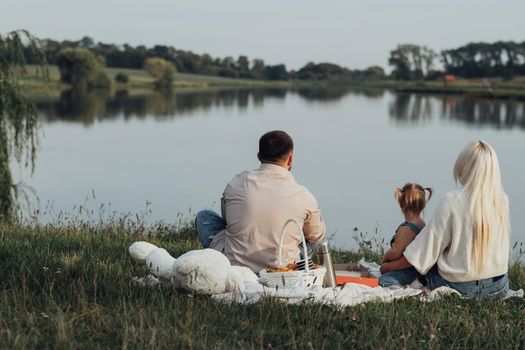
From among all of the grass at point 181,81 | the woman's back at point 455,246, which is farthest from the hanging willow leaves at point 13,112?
the grass at point 181,81

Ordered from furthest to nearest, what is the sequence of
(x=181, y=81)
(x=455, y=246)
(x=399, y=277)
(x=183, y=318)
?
(x=181, y=81) → (x=399, y=277) → (x=455, y=246) → (x=183, y=318)

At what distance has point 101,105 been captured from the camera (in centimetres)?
4478

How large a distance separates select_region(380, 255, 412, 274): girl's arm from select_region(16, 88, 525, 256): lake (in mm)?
3441

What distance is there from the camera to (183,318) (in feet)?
11.5

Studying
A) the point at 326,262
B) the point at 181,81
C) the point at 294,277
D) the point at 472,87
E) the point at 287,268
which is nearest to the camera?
the point at 294,277

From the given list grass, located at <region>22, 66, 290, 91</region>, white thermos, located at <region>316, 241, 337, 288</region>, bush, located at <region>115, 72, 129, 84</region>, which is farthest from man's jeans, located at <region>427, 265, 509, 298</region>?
bush, located at <region>115, 72, 129, 84</region>

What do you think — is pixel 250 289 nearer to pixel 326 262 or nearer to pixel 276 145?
pixel 326 262

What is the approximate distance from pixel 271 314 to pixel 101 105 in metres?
42.6

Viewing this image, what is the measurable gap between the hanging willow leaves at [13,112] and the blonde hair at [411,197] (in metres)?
6.03

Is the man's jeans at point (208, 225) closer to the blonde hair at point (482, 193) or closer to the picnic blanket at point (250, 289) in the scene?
the picnic blanket at point (250, 289)

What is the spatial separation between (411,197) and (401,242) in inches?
12.1

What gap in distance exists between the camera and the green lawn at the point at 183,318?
3.16 m

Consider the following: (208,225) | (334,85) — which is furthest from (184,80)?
(208,225)

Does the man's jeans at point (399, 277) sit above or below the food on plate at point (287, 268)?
below
